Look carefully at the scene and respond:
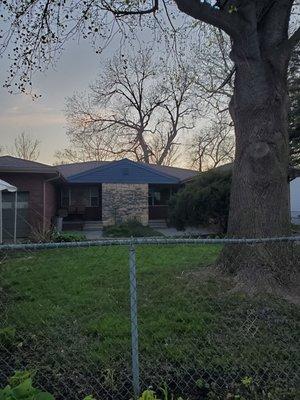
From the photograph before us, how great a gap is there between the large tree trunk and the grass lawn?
0.87 meters

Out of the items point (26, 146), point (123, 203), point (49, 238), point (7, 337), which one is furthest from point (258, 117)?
point (26, 146)

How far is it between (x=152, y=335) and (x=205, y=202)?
13.4m

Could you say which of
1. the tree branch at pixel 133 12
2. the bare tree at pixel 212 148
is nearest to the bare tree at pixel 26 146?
the bare tree at pixel 212 148

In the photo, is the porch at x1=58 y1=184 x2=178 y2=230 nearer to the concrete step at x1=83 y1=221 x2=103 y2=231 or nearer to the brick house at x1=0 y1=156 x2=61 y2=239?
the concrete step at x1=83 y1=221 x2=103 y2=231

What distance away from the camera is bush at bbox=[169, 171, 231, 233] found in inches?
699

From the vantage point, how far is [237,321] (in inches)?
199

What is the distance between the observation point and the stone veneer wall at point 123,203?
26.0m

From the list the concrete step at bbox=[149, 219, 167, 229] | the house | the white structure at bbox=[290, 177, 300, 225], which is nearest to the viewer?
the house

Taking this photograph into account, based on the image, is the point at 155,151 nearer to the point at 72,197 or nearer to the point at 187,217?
the point at 72,197

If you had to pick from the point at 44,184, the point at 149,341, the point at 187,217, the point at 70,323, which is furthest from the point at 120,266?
the point at 44,184

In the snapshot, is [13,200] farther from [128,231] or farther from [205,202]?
[205,202]

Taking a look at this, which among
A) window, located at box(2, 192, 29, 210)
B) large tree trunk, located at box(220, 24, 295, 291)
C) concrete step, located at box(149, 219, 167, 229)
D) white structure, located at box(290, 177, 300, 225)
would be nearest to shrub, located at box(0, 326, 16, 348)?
large tree trunk, located at box(220, 24, 295, 291)

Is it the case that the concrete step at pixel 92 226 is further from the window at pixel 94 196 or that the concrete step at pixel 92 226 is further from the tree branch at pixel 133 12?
the tree branch at pixel 133 12

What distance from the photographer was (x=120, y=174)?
26969 mm
